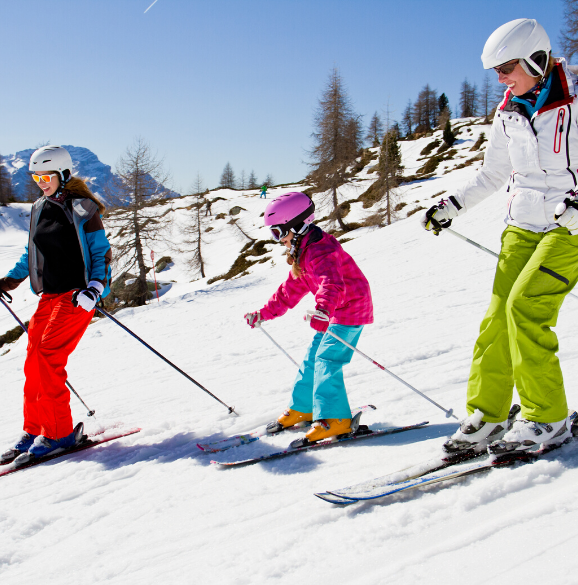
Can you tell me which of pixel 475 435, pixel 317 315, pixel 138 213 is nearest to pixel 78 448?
pixel 317 315

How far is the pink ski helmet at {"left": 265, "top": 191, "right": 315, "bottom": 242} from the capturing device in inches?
134

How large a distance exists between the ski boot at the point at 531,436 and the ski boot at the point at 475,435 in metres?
0.11

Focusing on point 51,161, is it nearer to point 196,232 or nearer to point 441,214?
point 441,214

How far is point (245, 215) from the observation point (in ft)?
140

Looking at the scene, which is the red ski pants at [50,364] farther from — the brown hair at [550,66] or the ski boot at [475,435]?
the brown hair at [550,66]

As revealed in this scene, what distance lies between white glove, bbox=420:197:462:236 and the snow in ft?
4.91

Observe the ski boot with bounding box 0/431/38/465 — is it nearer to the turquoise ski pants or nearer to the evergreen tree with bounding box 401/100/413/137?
the turquoise ski pants

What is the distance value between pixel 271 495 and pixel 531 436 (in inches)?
59.3

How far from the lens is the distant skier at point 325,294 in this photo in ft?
10.7

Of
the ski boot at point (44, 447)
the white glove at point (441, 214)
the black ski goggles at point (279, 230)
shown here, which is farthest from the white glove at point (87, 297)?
the white glove at point (441, 214)

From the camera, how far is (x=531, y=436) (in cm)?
226

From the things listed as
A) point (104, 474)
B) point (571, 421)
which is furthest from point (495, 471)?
point (104, 474)

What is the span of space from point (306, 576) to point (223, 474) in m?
1.35

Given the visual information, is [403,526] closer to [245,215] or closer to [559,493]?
[559,493]
